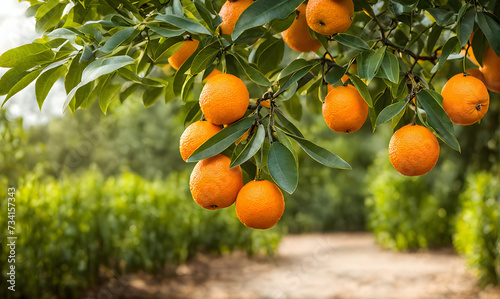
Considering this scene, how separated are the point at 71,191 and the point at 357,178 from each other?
8.21 metres

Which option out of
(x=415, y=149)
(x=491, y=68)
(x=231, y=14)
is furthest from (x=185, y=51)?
(x=491, y=68)

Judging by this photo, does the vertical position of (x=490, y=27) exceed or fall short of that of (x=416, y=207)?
it exceeds it

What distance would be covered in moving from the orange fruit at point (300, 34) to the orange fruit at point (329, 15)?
0.18 meters

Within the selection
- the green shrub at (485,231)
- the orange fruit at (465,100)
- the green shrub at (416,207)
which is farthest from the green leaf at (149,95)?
the green shrub at (416,207)

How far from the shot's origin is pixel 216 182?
33.7 inches

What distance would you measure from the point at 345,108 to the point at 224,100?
0.95 ft

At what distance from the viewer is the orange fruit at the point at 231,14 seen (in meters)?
0.95

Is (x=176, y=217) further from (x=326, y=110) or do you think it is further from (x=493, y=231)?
(x=326, y=110)

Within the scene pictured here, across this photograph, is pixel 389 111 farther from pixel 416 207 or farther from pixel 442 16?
pixel 416 207

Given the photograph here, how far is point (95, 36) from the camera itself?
0.88m

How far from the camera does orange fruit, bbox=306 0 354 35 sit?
86 centimetres

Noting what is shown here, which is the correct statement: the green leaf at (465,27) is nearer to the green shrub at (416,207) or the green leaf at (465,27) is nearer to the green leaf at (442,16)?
the green leaf at (442,16)

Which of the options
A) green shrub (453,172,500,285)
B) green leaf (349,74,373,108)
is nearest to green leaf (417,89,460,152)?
green leaf (349,74,373,108)

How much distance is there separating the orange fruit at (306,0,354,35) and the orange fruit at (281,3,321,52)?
178 millimetres
